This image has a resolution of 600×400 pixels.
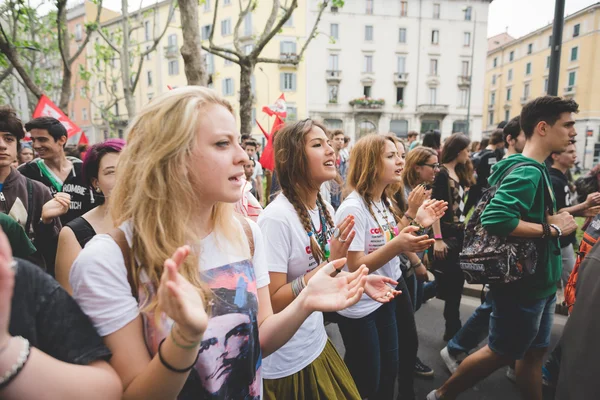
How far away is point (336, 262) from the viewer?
1.49 m

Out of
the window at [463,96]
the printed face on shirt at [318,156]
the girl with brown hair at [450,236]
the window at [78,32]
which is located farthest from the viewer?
the window at [78,32]

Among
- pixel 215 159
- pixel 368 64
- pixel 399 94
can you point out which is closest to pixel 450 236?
pixel 215 159

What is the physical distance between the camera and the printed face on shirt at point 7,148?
253cm

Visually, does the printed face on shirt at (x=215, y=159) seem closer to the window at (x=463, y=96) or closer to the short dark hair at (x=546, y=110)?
the short dark hair at (x=546, y=110)

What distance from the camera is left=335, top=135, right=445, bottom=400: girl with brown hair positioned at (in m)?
2.19

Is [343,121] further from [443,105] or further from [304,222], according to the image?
[304,222]

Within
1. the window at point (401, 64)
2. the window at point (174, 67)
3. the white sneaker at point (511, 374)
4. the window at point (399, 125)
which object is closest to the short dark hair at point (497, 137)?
the white sneaker at point (511, 374)

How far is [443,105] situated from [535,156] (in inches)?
1407

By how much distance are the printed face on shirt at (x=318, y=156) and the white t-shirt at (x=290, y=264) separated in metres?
0.29

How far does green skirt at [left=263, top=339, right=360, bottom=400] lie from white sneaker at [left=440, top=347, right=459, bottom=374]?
176cm

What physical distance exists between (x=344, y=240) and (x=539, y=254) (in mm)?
1552

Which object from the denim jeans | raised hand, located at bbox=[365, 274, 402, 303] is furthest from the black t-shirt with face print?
the denim jeans

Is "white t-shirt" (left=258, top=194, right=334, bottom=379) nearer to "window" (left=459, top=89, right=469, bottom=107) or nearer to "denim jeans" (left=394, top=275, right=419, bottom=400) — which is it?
"denim jeans" (left=394, top=275, right=419, bottom=400)

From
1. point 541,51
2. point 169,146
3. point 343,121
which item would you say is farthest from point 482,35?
point 169,146
